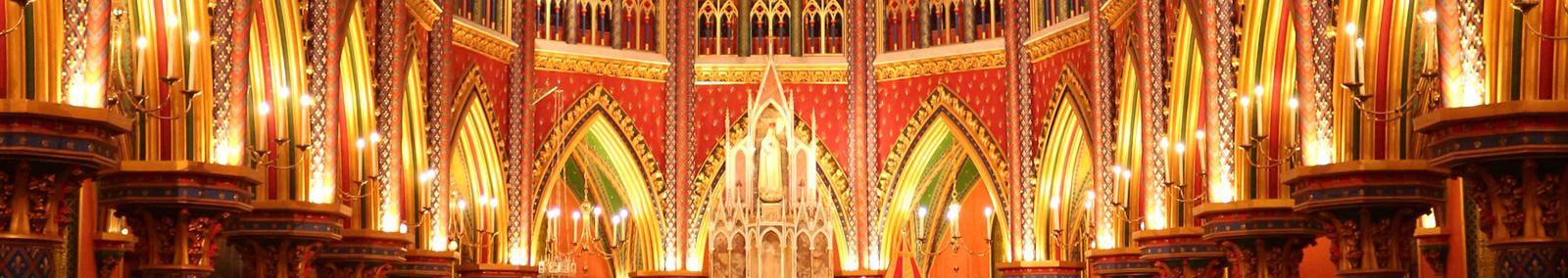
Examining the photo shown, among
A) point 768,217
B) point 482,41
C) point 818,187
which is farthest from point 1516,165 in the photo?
point 818,187

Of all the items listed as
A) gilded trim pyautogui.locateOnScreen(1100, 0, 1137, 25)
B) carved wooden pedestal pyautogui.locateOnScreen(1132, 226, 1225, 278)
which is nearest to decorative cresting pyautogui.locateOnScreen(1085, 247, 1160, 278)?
gilded trim pyautogui.locateOnScreen(1100, 0, 1137, 25)

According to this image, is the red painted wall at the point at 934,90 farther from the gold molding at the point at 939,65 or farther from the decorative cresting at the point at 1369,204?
the decorative cresting at the point at 1369,204

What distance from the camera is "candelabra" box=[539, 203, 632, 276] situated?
3002cm

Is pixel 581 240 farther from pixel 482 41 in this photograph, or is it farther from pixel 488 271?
pixel 482 41

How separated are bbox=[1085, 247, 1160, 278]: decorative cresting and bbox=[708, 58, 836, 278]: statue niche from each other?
7302 millimetres

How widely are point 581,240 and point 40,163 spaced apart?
2211 cm

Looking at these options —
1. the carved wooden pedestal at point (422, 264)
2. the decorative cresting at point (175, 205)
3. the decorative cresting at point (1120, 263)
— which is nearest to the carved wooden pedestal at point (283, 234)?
the decorative cresting at point (175, 205)

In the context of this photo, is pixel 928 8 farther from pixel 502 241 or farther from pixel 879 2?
pixel 502 241

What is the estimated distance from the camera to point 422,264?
26.2 metres

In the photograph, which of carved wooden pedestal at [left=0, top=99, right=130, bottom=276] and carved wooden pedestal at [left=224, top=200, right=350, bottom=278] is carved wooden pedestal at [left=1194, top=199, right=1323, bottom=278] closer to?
carved wooden pedestal at [left=224, top=200, right=350, bottom=278]

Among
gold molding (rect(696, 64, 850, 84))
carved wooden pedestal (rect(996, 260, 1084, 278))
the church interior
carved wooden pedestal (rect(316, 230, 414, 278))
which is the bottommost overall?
carved wooden pedestal (rect(996, 260, 1084, 278))

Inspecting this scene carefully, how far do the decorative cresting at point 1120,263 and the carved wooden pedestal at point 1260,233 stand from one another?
23.1 ft

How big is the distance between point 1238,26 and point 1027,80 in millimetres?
11079

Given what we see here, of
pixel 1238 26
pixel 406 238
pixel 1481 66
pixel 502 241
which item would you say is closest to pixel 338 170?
pixel 406 238
